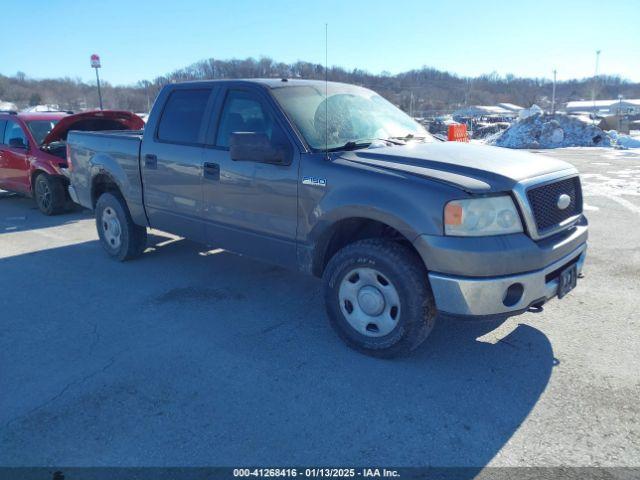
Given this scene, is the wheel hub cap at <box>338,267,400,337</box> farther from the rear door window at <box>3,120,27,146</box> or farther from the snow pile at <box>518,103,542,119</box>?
the snow pile at <box>518,103,542,119</box>

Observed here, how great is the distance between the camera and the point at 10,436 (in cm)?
288

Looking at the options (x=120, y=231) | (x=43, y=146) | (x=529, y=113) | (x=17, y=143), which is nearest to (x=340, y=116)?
(x=120, y=231)

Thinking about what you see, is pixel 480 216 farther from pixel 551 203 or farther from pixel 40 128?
pixel 40 128

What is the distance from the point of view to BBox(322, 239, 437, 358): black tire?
3441 millimetres

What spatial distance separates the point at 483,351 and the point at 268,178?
2.11m

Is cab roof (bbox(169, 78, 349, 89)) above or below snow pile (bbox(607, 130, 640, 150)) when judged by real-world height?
above

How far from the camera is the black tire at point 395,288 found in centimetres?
344

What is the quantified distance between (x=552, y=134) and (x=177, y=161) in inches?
917

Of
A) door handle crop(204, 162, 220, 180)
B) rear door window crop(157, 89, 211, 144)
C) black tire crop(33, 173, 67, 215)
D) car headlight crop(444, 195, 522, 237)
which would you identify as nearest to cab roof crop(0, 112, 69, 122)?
black tire crop(33, 173, 67, 215)

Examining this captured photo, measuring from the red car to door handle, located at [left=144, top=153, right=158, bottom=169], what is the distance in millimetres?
3906

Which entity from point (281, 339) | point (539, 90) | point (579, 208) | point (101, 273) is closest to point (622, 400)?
point (579, 208)

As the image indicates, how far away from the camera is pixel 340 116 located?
4.41m

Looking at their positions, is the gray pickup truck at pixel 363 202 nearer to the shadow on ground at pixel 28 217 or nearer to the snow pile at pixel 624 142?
the shadow on ground at pixel 28 217

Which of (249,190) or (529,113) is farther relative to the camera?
(529,113)
